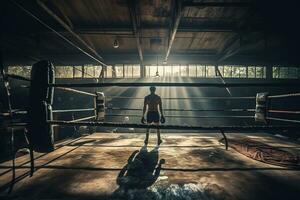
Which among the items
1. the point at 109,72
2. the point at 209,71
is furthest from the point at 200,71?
the point at 109,72

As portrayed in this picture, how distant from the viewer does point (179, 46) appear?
8836 millimetres

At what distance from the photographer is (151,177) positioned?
2.31m

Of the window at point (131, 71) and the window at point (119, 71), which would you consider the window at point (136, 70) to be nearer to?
the window at point (131, 71)

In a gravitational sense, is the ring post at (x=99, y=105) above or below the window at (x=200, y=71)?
below

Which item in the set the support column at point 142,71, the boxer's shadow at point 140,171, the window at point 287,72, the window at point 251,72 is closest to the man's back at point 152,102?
the boxer's shadow at point 140,171

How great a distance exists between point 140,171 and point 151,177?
0.28 metres

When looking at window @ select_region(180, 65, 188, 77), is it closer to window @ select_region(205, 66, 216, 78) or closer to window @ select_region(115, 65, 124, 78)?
window @ select_region(205, 66, 216, 78)

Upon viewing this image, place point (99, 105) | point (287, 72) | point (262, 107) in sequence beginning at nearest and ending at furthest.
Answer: point (262, 107), point (99, 105), point (287, 72)

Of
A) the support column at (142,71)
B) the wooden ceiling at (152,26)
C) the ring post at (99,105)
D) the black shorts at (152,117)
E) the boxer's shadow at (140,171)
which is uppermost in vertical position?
the wooden ceiling at (152,26)

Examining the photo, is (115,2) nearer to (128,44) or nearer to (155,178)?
(128,44)

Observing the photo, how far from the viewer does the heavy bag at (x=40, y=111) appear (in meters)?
2.34

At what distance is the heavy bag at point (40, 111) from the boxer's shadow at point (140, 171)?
0.98m

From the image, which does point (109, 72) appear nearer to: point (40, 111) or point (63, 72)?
point (63, 72)

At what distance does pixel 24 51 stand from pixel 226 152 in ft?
33.0
